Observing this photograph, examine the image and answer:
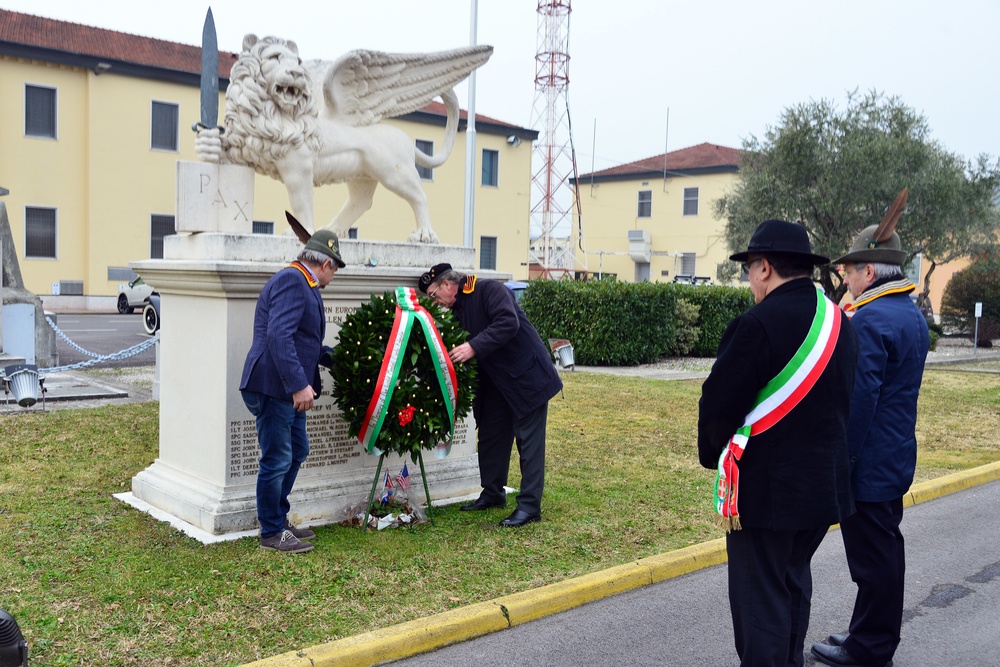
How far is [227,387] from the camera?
224 inches

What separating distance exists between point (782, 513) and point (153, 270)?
456 cm

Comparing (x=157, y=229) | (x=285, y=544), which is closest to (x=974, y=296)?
(x=157, y=229)

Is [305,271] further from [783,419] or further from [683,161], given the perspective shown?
[683,161]

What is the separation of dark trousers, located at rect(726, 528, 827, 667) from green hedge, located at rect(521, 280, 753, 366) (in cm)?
1357

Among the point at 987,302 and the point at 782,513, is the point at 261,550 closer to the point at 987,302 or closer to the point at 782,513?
the point at 782,513

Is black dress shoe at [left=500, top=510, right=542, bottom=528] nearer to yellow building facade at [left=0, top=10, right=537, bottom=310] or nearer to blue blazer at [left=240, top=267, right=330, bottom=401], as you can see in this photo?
blue blazer at [left=240, top=267, right=330, bottom=401]

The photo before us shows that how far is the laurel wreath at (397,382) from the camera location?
226 inches

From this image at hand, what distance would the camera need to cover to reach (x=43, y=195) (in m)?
27.9

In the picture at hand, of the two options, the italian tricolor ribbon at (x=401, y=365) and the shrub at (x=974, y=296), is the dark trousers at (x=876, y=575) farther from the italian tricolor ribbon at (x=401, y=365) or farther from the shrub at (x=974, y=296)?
the shrub at (x=974, y=296)

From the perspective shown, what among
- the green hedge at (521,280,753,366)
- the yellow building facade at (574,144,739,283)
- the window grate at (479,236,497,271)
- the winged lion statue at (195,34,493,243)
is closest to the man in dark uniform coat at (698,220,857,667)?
the winged lion statue at (195,34,493,243)

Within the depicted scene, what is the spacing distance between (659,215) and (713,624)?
4037 centimetres

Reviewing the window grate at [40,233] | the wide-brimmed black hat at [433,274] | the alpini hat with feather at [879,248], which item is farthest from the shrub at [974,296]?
the window grate at [40,233]

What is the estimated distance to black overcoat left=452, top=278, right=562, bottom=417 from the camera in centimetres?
620

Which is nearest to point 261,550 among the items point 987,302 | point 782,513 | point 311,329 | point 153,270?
point 311,329
